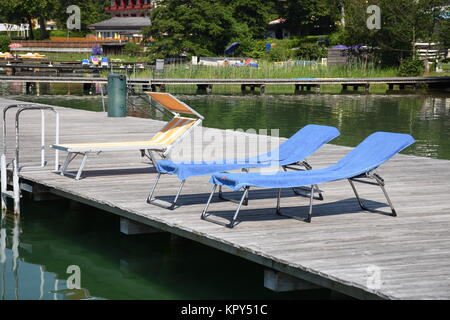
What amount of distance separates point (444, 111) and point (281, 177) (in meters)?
22.8

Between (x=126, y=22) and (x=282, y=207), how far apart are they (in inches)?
3072

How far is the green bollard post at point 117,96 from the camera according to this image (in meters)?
17.3

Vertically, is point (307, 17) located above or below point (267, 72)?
above

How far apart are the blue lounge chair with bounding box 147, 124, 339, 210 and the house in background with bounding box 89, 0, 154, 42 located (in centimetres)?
7004

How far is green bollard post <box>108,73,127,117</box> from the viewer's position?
17281 mm

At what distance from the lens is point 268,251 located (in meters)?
6.30

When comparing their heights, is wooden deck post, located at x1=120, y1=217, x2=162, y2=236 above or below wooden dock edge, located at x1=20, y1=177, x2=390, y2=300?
below

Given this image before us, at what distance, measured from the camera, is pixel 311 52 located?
54062mm

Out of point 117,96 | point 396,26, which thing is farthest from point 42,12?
point 117,96

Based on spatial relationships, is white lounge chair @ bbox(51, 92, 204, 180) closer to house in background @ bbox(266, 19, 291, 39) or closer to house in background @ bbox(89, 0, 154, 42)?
house in background @ bbox(266, 19, 291, 39)

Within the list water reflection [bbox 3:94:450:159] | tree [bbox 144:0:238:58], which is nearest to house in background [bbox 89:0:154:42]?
tree [bbox 144:0:238:58]

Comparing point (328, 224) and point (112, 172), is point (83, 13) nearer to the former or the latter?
point (112, 172)

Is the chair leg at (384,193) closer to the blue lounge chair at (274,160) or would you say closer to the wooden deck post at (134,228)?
the blue lounge chair at (274,160)

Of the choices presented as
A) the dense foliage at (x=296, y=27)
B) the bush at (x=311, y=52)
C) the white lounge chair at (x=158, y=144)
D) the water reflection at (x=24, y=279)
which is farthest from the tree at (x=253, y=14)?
the water reflection at (x=24, y=279)
